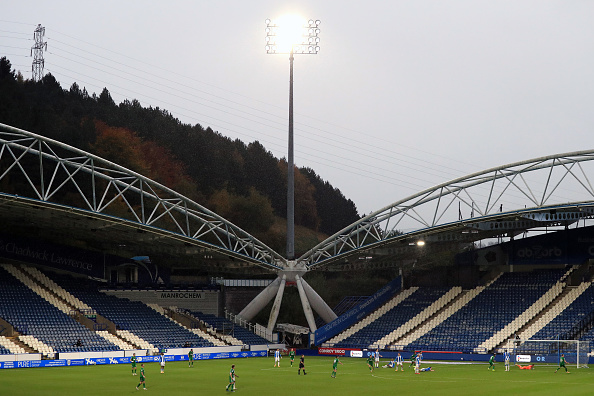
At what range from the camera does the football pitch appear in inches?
1399

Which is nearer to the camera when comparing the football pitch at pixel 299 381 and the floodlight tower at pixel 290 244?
the football pitch at pixel 299 381

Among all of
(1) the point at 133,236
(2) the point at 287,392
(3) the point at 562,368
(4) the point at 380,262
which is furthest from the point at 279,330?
(2) the point at 287,392

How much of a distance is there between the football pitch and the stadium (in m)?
0.47

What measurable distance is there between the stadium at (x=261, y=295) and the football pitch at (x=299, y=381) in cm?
47

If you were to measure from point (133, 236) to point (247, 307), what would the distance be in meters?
16.3

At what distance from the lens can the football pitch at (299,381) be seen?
3553 centimetres

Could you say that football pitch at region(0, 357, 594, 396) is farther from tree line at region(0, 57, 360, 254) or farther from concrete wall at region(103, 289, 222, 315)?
tree line at region(0, 57, 360, 254)

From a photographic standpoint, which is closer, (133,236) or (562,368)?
(562,368)

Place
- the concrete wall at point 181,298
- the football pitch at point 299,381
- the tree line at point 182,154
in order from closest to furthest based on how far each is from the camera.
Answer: the football pitch at point 299,381 < the concrete wall at point 181,298 < the tree line at point 182,154

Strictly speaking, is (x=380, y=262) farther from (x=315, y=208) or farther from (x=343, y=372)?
(x=315, y=208)

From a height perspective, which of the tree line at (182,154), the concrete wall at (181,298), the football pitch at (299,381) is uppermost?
the tree line at (182,154)

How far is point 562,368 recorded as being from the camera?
1923 inches

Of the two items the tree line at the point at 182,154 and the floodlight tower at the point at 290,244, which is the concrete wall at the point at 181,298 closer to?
the floodlight tower at the point at 290,244

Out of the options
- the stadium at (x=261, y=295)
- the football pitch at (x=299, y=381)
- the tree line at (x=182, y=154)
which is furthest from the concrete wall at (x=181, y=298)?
the tree line at (x=182, y=154)
